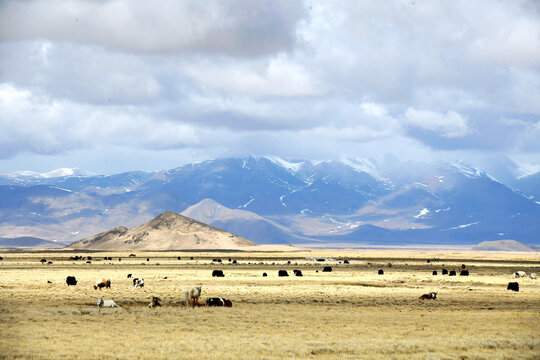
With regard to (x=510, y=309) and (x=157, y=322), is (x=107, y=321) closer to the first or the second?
(x=157, y=322)

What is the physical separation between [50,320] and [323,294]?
901 inches

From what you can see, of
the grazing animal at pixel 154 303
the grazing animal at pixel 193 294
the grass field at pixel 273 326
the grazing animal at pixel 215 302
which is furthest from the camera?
the grazing animal at pixel 215 302

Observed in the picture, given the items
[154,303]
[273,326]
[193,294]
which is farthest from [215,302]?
[273,326]

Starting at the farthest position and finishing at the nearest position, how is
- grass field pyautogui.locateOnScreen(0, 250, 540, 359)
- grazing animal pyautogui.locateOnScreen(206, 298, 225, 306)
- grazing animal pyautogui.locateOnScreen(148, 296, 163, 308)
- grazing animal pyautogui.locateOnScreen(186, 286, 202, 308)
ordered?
grazing animal pyautogui.locateOnScreen(206, 298, 225, 306) → grazing animal pyautogui.locateOnScreen(186, 286, 202, 308) → grazing animal pyautogui.locateOnScreen(148, 296, 163, 308) → grass field pyautogui.locateOnScreen(0, 250, 540, 359)

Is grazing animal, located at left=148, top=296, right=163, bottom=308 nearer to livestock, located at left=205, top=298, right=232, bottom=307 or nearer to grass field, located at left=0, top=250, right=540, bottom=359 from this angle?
grass field, located at left=0, top=250, right=540, bottom=359

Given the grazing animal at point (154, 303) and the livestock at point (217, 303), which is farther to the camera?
the livestock at point (217, 303)

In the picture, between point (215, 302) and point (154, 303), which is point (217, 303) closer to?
point (215, 302)

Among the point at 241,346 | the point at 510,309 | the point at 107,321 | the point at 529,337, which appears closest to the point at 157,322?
the point at 107,321

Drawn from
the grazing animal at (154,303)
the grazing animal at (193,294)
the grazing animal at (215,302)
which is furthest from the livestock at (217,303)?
the grazing animal at (154,303)

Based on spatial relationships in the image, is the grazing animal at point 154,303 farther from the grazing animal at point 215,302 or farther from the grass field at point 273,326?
the grazing animal at point 215,302

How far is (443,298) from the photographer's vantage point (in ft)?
158

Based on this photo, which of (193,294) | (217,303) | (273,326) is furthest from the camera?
(217,303)

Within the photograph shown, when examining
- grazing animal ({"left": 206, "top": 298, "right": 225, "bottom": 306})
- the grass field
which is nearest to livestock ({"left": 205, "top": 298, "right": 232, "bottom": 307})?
grazing animal ({"left": 206, "top": 298, "right": 225, "bottom": 306})

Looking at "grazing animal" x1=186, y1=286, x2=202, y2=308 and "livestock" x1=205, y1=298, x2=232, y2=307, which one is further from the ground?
"grazing animal" x1=186, y1=286, x2=202, y2=308
